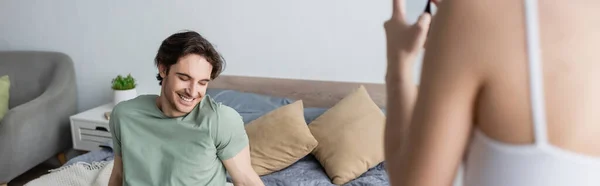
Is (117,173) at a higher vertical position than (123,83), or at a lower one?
higher

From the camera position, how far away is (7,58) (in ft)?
11.4

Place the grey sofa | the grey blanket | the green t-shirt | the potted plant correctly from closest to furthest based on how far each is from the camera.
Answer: the green t-shirt → the grey blanket → the grey sofa → the potted plant

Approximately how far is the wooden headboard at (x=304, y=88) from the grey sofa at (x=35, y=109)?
0.94 metres

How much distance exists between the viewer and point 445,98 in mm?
573

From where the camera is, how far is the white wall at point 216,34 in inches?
111

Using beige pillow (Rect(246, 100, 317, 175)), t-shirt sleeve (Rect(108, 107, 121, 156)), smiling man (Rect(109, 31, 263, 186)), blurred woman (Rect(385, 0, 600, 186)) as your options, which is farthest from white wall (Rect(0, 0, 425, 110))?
blurred woman (Rect(385, 0, 600, 186))

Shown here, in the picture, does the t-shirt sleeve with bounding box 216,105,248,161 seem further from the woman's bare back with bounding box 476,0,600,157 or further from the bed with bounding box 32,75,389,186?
the woman's bare back with bounding box 476,0,600,157

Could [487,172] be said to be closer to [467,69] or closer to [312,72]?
[467,69]

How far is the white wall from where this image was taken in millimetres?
2818

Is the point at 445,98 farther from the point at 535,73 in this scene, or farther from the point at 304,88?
the point at 304,88

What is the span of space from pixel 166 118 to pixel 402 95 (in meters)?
1.02

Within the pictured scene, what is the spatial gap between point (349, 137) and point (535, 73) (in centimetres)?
185

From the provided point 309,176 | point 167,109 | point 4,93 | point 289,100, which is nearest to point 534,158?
point 167,109

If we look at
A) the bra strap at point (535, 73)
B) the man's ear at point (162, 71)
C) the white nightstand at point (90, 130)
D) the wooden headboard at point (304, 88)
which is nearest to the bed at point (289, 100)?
the wooden headboard at point (304, 88)
